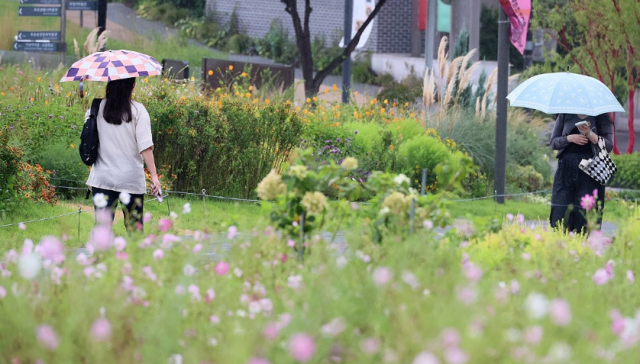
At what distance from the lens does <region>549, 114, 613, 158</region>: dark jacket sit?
26.8 feet

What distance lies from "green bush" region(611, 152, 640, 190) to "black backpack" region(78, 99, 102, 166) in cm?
1041

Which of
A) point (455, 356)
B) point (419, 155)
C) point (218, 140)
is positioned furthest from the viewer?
point (419, 155)

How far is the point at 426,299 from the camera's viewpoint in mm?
3529

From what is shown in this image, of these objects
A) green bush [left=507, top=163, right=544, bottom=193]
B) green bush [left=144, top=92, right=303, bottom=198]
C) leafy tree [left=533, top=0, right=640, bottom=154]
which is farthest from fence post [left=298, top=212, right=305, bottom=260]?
leafy tree [left=533, top=0, right=640, bottom=154]

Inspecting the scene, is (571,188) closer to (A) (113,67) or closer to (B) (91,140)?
(A) (113,67)

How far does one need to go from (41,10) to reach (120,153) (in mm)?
15275

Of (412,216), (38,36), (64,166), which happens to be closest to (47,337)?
(412,216)

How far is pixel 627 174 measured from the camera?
49.3ft

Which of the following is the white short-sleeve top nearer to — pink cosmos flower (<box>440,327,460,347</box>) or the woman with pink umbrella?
the woman with pink umbrella

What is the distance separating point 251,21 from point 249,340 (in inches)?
1339

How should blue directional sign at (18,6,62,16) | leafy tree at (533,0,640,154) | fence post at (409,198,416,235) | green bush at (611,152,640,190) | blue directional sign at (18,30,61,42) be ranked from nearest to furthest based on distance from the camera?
fence post at (409,198,416,235) < green bush at (611,152,640,190) < leafy tree at (533,0,640,154) < blue directional sign at (18,6,62,16) < blue directional sign at (18,30,61,42)

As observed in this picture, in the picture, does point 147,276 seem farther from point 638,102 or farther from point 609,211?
point 638,102

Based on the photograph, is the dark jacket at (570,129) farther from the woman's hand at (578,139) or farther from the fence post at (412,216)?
the fence post at (412,216)

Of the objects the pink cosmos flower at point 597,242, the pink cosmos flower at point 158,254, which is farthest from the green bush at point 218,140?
the pink cosmos flower at point 158,254
